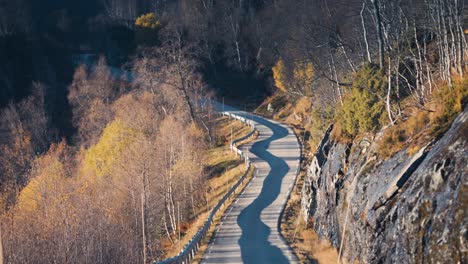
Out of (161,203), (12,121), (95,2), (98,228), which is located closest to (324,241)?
(98,228)

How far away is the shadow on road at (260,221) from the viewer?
18.6 metres

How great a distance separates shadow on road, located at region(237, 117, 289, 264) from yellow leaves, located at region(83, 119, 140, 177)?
10.1 m

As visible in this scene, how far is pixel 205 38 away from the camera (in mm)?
67750

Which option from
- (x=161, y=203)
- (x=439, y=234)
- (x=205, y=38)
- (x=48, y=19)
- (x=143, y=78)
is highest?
(x=48, y=19)

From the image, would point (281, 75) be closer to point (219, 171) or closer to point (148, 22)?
point (219, 171)

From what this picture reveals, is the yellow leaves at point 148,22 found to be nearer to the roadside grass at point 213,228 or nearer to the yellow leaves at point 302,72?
the yellow leaves at point 302,72

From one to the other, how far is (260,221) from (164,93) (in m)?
26.2

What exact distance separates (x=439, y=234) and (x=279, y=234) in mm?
12380

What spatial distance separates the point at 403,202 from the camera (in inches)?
447

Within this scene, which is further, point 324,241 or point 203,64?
point 203,64

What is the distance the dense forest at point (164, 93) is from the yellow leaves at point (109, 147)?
123mm

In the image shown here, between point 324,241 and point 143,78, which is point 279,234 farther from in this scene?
point 143,78

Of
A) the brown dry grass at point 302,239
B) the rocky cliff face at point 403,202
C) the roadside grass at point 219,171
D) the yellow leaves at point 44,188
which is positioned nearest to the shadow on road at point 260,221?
the brown dry grass at point 302,239

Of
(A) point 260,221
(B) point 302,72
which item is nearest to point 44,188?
(A) point 260,221
